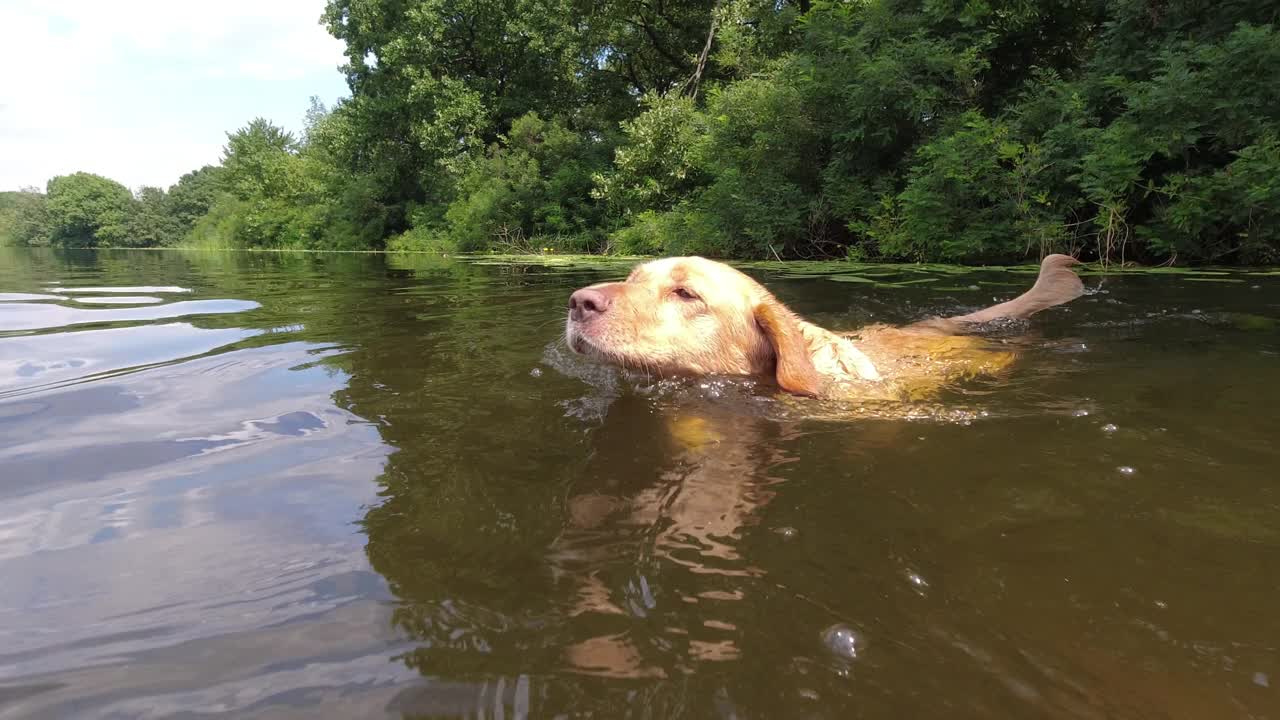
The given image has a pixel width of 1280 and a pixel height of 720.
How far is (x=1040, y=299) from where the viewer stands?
4.75 m

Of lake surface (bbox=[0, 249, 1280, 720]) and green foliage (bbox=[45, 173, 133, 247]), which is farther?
green foliage (bbox=[45, 173, 133, 247])

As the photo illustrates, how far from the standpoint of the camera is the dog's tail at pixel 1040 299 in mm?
4707

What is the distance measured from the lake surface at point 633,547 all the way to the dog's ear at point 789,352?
0.17 metres

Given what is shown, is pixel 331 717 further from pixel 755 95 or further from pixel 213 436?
pixel 755 95

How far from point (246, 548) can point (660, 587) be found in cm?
109

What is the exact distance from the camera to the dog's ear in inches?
129

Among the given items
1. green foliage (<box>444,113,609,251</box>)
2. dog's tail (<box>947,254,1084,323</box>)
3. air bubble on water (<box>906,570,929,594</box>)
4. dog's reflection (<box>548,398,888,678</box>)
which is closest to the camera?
dog's reflection (<box>548,398,888,678</box>)

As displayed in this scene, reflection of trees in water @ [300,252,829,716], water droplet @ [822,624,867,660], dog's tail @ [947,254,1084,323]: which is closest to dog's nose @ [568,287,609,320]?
reflection of trees in water @ [300,252,829,716]

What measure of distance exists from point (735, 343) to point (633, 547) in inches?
88.0

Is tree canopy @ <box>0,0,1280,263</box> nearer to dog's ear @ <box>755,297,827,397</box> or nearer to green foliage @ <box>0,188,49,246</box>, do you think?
dog's ear @ <box>755,297,827,397</box>

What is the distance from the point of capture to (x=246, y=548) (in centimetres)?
164

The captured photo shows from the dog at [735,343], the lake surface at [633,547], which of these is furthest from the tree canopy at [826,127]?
the lake surface at [633,547]

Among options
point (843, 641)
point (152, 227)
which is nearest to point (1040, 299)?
point (843, 641)

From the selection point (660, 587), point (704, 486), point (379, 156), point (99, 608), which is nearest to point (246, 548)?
point (99, 608)
